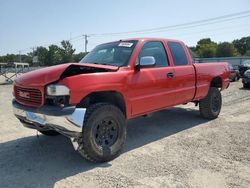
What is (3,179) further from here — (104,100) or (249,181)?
(249,181)

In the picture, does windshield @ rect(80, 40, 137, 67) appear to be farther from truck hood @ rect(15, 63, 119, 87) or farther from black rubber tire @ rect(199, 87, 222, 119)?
black rubber tire @ rect(199, 87, 222, 119)

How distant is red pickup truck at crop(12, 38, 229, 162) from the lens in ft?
13.1

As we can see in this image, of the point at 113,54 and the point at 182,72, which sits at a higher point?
the point at 113,54

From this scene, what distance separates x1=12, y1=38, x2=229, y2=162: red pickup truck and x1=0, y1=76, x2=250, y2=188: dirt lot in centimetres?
40

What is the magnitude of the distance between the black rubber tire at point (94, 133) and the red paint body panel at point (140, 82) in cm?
28

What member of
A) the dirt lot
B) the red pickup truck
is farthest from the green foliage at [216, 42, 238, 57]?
the red pickup truck

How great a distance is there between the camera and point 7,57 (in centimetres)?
10444

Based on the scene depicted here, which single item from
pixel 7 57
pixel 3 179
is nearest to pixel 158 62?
pixel 3 179

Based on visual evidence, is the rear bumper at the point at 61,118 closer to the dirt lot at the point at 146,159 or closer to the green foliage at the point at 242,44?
the dirt lot at the point at 146,159

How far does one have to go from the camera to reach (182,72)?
6051 mm

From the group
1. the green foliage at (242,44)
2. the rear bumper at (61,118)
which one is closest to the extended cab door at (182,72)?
the rear bumper at (61,118)

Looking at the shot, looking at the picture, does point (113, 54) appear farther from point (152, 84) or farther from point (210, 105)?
point (210, 105)

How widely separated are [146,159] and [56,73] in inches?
73.8

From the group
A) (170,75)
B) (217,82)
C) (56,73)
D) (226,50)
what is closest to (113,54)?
(170,75)
